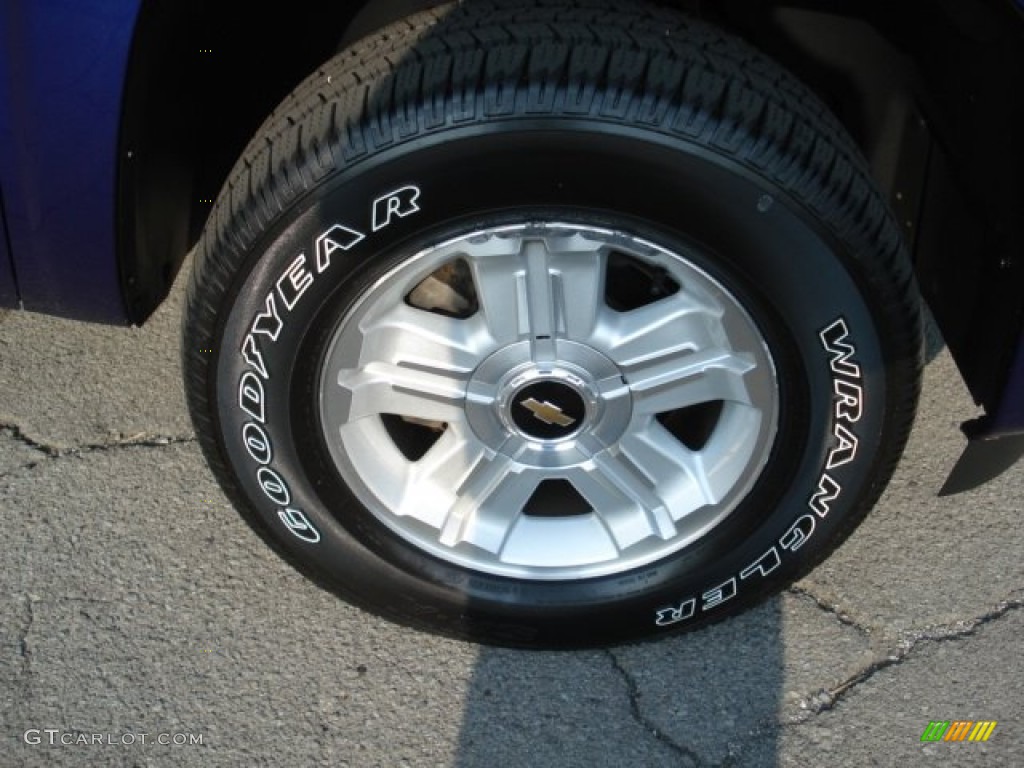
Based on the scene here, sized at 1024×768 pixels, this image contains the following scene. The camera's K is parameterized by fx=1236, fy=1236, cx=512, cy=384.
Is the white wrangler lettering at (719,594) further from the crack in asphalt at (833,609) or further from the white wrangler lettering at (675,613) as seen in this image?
the crack in asphalt at (833,609)

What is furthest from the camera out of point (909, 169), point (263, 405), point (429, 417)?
point (909, 169)

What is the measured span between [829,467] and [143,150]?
4.09 ft

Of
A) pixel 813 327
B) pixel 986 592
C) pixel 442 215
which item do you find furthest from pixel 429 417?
pixel 986 592

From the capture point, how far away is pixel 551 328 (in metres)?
2.09

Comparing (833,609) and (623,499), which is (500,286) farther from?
(833,609)

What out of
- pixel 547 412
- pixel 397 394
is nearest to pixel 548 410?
pixel 547 412

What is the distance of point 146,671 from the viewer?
2.28 m

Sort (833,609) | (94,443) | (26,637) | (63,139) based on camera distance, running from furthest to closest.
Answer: (94,443) < (833,609) < (26,637) < (63,139)

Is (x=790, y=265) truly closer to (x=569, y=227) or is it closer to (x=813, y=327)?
(x=813, y=327)

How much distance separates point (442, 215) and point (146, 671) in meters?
1.04

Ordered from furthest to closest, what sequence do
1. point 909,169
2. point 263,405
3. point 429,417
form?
1. point 909,169
2. point 429,417
3. point 263,405

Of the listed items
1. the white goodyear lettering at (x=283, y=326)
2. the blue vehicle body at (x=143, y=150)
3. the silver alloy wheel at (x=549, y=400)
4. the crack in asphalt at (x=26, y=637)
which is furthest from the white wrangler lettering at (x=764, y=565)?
the crack in asphalt at (x=26, y=637)

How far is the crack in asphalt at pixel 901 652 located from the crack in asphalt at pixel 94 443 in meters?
1.39

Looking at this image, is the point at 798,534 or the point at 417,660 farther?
the point at 417,660
